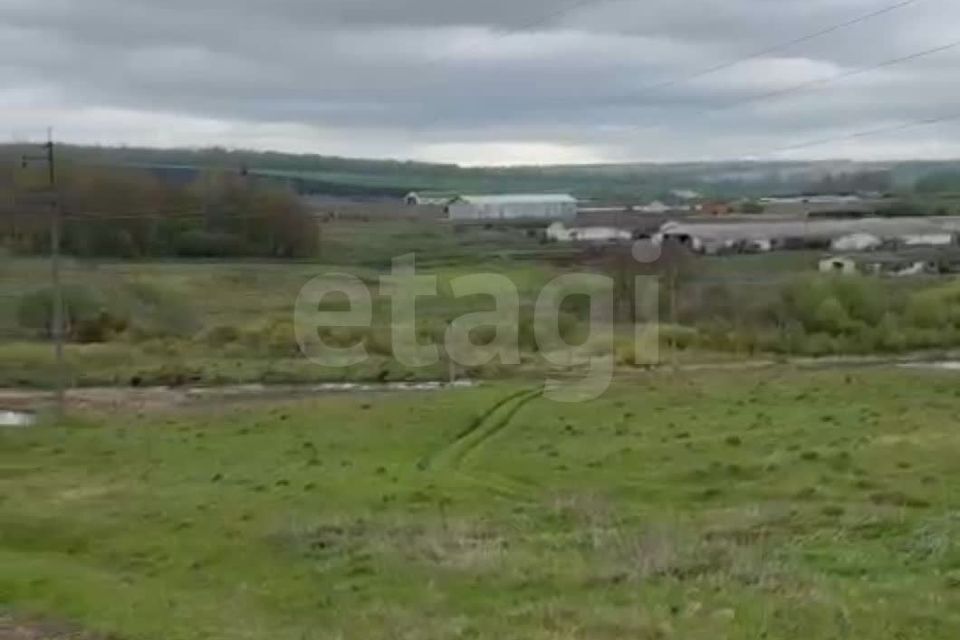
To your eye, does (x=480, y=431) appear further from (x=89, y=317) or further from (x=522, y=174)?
(x=89, y=317)

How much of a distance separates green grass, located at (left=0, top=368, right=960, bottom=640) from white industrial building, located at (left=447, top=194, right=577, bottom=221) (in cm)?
1061

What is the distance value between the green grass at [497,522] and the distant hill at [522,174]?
5.97 m

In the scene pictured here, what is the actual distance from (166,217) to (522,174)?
13.1 m

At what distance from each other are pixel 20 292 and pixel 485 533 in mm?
37164

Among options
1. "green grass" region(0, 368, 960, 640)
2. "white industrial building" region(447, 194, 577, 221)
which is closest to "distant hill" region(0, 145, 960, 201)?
"white industrial building" region(447, 194, 577, 221)

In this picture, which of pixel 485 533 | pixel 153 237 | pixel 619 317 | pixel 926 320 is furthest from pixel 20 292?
pixel 485 533

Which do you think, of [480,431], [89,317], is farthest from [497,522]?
[89,317]

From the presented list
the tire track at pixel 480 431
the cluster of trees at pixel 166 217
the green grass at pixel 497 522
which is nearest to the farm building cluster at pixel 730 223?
the cluster of trees at pixel 166 217

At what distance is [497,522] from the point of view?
55.6 ft

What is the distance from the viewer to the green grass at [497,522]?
1128 cm

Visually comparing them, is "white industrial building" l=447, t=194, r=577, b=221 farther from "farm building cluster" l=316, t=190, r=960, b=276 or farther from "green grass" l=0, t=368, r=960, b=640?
"green grass" l=0, t=368, r=960, b=640

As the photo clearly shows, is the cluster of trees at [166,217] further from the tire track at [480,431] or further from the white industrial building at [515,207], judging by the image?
the tire track at [480,431]

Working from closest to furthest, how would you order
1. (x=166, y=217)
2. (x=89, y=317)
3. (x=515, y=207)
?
1. (x=515, y=207)
2. (x=166, y=217)
3. (x=89, y=317)

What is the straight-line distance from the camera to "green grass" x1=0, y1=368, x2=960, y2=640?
11281 mm
